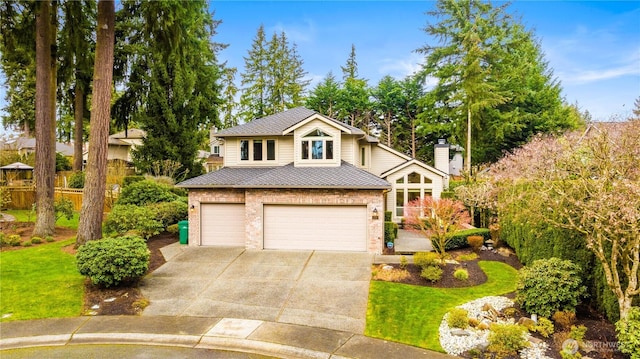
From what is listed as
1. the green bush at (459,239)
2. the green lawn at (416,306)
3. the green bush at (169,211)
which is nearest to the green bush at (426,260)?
the green lawn at (416,306)

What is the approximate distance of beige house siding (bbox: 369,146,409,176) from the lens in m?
21.6

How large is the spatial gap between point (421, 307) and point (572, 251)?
3.88m

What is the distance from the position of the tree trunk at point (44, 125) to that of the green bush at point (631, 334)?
19136 mm

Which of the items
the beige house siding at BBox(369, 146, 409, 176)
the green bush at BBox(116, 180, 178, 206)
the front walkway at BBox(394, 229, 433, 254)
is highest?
the beige house siding at BBox(369, 146, 409, 176)

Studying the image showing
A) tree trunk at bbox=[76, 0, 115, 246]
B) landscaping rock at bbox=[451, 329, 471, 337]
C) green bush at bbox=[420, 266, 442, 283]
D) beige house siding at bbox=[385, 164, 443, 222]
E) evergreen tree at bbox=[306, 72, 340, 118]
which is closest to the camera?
landscaping rock at bbox=[451, 329, 471, 337]

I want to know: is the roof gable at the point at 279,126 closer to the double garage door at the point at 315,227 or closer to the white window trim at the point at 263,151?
the white window trim at the point at 263,151

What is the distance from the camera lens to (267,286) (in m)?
10.3

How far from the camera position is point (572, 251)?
8.72 metres

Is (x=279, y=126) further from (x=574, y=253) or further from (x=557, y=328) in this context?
(x=557, y=328)

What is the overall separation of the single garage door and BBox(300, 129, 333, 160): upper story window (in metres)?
2.99

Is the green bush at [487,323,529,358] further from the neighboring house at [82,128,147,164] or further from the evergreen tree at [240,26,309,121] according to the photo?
the neighboring house at [82,128,147,164]

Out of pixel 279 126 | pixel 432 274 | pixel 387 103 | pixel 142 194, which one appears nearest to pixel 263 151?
pixel 279 126

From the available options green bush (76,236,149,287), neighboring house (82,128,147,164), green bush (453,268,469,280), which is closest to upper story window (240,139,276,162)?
green bush (76,236,149,287)

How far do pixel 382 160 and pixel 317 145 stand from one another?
6796 mm
